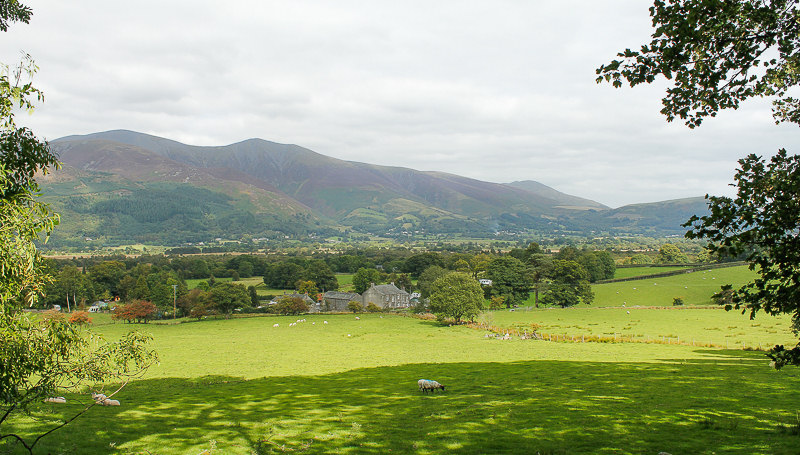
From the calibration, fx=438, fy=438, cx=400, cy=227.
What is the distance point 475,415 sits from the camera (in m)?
16.5

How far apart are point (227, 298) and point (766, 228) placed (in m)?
81.3

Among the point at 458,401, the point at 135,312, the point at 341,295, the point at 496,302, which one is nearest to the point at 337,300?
the point at 341,295

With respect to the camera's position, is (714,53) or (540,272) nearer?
(714,53)

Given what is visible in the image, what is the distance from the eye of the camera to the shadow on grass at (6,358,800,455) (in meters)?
12.7

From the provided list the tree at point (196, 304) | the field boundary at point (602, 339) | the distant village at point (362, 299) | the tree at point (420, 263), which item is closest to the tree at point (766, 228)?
the field boundary at point (602, 339)

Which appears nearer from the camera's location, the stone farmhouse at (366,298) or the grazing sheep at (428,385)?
the grazing sheep at (428,385)

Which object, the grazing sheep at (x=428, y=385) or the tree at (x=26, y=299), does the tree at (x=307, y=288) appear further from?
the tree at (x=26, y=299)

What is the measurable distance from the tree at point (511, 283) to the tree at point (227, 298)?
5094 cm

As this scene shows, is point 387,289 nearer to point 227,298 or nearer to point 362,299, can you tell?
point 362,299

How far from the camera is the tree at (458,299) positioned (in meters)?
62.3

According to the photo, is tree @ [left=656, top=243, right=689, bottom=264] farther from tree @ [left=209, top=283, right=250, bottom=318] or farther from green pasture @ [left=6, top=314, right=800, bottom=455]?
tree @ [left=209, top=283, right=250, bottom=318]

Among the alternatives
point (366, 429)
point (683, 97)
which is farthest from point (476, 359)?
point (683, 97)

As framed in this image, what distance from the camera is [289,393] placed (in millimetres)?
23328

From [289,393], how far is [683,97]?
21708 millimetres
